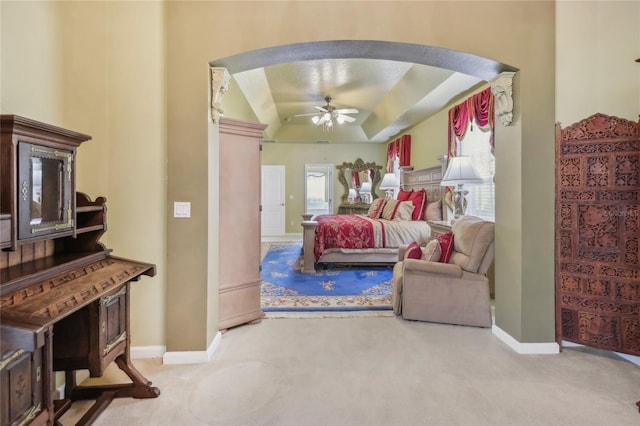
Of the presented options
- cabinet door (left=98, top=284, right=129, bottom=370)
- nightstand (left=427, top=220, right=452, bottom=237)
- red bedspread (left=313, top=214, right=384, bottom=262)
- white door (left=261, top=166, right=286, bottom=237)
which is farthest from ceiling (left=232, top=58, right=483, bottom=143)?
cabinet door (left=98, top=284, right=129, bottom=370)

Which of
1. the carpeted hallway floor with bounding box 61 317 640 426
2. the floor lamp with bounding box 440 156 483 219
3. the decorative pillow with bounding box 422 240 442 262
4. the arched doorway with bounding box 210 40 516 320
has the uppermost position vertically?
the arched doorway with bounding box 210 40 516 320

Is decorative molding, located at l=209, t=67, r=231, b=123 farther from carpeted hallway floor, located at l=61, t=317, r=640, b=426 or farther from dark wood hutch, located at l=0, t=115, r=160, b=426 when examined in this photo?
carpeted hallway floor, located at l=61, t=317, r=640, b=426

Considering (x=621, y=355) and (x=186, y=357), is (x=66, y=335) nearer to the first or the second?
(x=186, y=357)

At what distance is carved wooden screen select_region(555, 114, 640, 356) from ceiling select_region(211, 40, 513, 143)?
0.90 meters

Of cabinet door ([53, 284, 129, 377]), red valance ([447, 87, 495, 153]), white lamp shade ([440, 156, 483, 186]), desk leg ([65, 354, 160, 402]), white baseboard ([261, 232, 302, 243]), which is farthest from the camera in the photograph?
white baseboard ([261, 232, 302, 243])

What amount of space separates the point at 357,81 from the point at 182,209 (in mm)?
4051

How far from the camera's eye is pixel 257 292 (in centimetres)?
304

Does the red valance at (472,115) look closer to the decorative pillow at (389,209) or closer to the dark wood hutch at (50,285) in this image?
the decorative pillow at (389,209)

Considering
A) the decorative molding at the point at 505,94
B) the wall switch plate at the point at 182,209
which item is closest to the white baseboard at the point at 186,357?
the wall switch plate at the point at 182,209

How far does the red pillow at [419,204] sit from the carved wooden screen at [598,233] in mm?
2864

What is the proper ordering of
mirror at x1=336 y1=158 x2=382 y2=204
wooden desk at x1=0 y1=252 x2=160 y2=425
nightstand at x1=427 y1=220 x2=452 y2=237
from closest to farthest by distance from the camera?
wooden desk at x1=0 y1=252 x2=160 y2=425 < nightstand at x1=427 y1=220 x2=452 y2=237 < mirror at x1=336 y1=158 x2=382 y2=204

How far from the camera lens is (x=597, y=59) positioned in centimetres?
232

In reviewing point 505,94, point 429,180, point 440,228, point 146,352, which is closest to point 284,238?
point 429,180

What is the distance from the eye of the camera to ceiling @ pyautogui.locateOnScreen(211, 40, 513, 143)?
2449 mm
